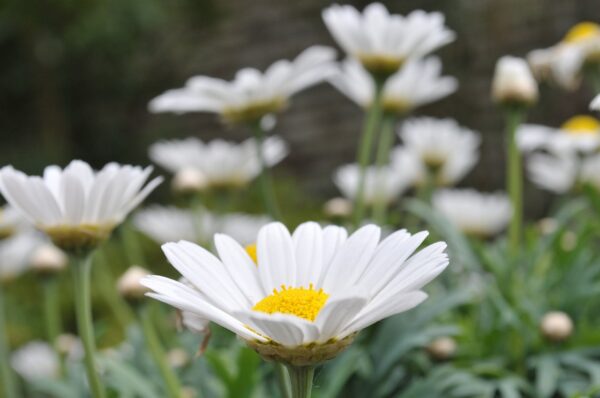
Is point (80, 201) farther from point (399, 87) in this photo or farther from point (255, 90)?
point (399, 87)

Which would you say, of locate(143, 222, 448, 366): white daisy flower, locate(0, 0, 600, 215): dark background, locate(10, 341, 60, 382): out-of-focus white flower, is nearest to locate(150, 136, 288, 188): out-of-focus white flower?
locate(10, 341, 60, 382): out-of-focus white flower

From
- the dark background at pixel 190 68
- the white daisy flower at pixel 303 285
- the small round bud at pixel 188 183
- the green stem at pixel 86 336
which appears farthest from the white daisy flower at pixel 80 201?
the dark background at pixel 190 68

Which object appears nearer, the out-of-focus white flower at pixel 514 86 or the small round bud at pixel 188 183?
the out-of-focus white flower at pixel 514 86

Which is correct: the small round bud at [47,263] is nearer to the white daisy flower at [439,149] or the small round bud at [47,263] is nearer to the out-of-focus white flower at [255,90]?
the out-of-focus white flower at [255,90]

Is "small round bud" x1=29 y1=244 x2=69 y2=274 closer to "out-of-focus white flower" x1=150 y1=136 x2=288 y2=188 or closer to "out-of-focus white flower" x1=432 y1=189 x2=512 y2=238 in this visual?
"out-of-focus white flower" x1=150 y1=136 x2=288 y2=188

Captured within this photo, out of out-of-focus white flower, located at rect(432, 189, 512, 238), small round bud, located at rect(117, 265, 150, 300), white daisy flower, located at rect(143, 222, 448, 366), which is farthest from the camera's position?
out-of-focus white flower, located at rect(432, 189, 512, 238)

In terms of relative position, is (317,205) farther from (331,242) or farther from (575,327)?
(331,242)

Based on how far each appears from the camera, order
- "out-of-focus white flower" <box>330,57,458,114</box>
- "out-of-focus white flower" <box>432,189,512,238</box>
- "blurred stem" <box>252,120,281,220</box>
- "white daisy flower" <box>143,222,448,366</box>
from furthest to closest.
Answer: "out-of-focus white flower" <box>432,189,512,238</box> → "out-of-focus white flower" <box>330,57,458,114</box> → "blurred stem" <box>252,120,281,220</box> → "white daisy flower" <box>143,222,448,366</box>

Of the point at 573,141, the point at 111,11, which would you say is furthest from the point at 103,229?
the point at 111,11

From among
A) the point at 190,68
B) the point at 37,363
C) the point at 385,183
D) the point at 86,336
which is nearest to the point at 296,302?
the point at 86,336
